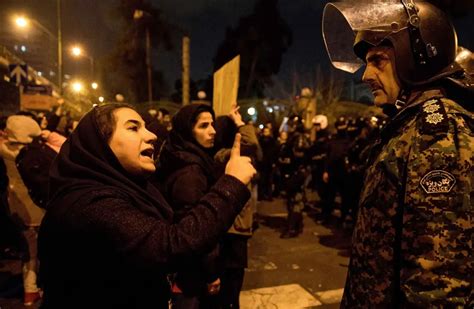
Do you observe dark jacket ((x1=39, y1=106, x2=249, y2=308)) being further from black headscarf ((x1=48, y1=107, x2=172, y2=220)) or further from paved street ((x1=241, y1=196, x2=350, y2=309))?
paved street ((x1=241, y1=196, x2=350, y2=309))

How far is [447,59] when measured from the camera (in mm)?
1750

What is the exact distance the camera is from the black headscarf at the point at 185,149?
2.99 m

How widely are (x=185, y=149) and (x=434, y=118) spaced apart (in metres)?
2.00

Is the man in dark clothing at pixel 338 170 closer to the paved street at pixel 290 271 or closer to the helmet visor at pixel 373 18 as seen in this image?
the paved street at pixel 290 271

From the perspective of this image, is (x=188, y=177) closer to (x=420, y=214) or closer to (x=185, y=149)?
(x=185, y=149)

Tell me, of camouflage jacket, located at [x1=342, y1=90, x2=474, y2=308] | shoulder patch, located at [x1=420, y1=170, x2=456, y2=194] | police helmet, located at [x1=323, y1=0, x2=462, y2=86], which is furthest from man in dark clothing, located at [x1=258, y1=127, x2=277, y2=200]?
shoulder patch, located at [x1=420, y1=170, x2=456, y2=194]

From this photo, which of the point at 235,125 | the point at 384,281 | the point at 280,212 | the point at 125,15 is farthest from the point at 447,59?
the point at 125,15

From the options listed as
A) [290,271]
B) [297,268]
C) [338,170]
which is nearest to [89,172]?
[290,271]

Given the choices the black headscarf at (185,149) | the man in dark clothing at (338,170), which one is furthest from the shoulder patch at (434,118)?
the man in dark clothing at (338,170)

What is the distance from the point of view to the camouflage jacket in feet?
4.71

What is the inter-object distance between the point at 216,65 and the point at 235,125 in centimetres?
2582

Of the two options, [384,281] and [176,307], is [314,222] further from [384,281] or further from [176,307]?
[384,281]

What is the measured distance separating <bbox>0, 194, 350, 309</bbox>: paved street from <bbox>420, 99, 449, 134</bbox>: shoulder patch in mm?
3437

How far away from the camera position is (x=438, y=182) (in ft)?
4.77
